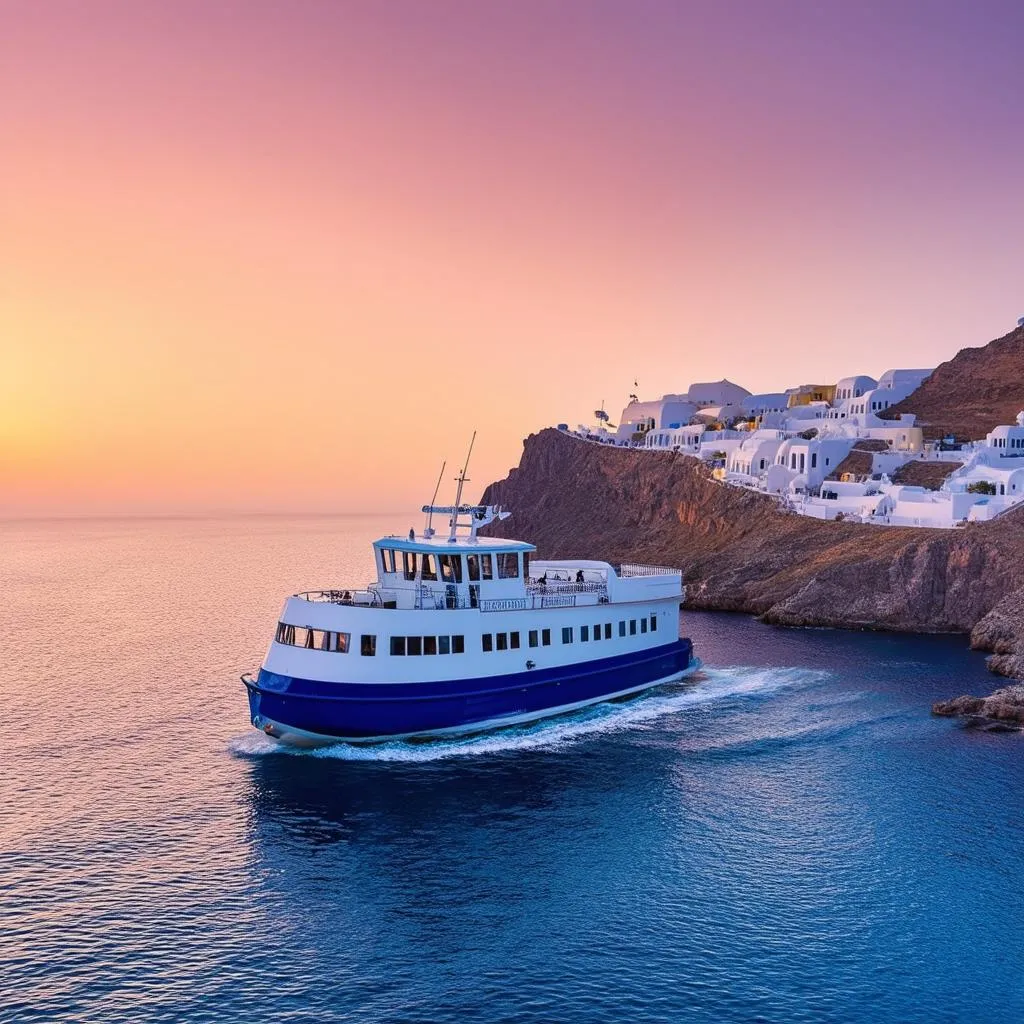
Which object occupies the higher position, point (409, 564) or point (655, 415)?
point (655, 415)

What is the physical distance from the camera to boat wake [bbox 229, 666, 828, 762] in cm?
3769

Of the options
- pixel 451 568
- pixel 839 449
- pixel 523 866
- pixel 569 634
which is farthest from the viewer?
pixel 839 449

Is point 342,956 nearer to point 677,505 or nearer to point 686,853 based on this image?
point 686,853

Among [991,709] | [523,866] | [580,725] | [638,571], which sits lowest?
[523,866]

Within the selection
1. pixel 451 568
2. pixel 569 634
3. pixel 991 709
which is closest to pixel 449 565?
pixel 451 568

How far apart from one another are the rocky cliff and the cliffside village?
3.40 metres

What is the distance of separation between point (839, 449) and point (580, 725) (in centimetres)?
7416

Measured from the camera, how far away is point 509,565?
144ft

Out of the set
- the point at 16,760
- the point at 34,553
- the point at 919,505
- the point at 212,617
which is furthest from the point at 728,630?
the point at 34,553

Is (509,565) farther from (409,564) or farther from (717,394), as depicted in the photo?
(717,394)

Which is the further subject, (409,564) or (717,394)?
(717,394)

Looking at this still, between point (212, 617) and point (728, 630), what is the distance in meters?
44.3

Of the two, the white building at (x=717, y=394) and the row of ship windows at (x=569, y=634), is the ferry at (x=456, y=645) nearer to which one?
the row of ship windows at (x=569, y=634)

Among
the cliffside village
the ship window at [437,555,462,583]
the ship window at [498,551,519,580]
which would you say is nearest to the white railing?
the ship window at [498,551,519,580]
